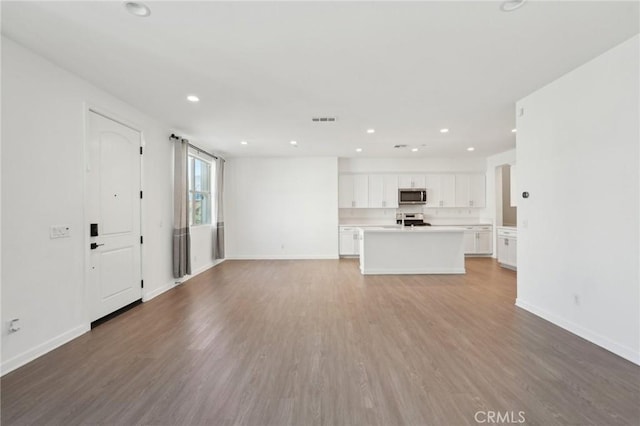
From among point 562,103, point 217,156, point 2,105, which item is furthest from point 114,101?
point 562,103

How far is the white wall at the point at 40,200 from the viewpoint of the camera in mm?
2172

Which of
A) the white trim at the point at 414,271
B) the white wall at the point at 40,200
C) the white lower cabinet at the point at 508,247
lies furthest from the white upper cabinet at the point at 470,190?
the white wall at the point at 40,200

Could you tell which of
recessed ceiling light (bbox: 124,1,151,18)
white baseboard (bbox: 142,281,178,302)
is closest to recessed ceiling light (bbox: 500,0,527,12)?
recessed ceiling light (bbox: 124,1,151,18)

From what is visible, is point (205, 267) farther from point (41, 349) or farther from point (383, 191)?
point (383, 191)

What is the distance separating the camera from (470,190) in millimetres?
7520

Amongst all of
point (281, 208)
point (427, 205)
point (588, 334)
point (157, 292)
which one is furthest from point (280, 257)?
point (588, 334)

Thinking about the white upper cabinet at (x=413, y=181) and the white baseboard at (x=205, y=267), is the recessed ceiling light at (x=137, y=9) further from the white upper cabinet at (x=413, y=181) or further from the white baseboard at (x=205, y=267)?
the white upper cabinet at (x=413, y=181)

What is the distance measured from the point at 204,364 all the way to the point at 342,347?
1.21 metres

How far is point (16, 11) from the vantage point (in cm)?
188

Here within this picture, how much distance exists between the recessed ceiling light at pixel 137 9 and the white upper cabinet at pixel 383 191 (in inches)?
246

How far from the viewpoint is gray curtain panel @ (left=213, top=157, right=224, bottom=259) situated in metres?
6.37

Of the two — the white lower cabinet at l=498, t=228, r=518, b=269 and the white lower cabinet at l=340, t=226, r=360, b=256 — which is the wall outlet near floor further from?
the white lower cabinet at l=498, t=228, r=518, b=269

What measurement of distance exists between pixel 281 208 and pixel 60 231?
482cm

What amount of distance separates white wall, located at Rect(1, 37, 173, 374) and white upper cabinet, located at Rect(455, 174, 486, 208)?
7.85m
